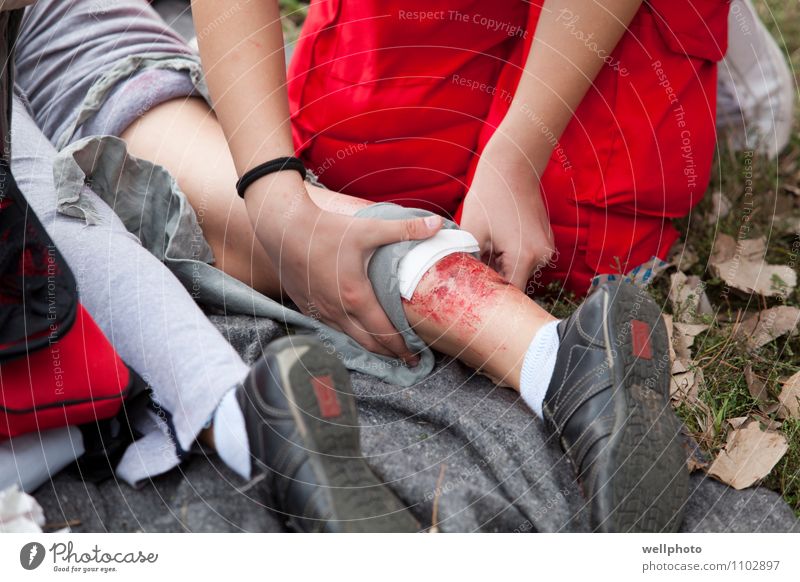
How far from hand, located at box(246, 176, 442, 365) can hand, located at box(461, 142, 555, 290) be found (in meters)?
0.09

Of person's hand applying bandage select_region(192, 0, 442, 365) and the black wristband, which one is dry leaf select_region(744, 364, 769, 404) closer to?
person's hand applying bandage select_region(192, 0, 442, 365)

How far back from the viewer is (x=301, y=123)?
1009 mm

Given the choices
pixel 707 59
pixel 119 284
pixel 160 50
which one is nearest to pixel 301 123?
pixel 160 50

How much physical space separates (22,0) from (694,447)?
2.39 ft

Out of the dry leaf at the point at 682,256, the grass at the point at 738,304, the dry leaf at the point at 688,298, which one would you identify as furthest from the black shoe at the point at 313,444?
the dry leaf at the point at 682,256

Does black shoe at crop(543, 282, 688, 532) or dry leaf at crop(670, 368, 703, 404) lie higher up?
black shoe at crop(543, 282, 688, 532)

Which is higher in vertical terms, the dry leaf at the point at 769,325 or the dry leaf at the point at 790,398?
the dry leaf at the point at 769,325

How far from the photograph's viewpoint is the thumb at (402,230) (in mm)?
766

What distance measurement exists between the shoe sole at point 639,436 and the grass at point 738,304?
0.37 ft

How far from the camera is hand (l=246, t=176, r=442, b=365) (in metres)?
0.77

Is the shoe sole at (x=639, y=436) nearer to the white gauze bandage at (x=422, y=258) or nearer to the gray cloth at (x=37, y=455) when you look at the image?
the white gauze bandage at (x=422, y=258)
